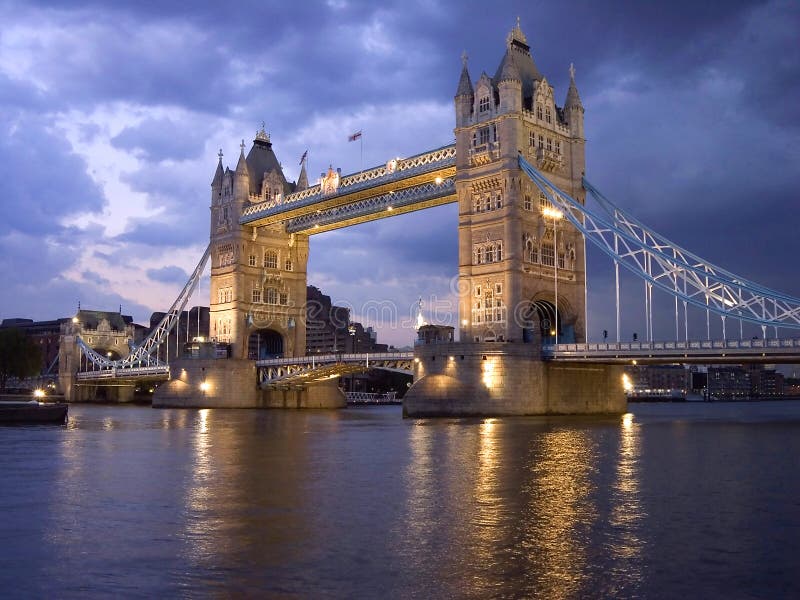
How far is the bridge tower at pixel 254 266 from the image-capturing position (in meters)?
91.1

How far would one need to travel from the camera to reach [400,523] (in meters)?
17.1

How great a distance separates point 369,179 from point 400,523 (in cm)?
6080

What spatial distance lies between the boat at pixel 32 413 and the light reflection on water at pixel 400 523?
23153 millimetres

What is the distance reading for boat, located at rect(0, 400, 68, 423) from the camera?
178 feet

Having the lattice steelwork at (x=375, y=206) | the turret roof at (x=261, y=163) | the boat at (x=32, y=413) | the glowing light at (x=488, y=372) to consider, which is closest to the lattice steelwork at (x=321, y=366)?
the glowing light at (x=488, y=372)

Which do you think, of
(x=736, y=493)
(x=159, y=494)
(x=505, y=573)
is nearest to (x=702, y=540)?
(x=505, y=573)

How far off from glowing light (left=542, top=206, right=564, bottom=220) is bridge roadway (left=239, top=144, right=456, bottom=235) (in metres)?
8.13

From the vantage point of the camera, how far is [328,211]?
86.0 m

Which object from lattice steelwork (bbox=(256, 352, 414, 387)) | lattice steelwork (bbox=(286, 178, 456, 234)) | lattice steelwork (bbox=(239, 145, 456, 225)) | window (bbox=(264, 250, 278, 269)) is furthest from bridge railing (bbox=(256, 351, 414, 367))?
lattice steelwork (bbox=(239, 145, 456, 225))

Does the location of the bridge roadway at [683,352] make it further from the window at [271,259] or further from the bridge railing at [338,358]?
the window at [271,259]

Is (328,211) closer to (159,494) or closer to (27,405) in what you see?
(27,405)

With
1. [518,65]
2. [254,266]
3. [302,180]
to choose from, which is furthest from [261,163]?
[518,65]

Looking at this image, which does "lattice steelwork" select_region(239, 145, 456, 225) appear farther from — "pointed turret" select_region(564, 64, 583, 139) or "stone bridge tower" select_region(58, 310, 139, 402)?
"stone bridge tower" select_region(58, 310, 139, 402)

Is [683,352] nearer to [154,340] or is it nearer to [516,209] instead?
[516,209]
